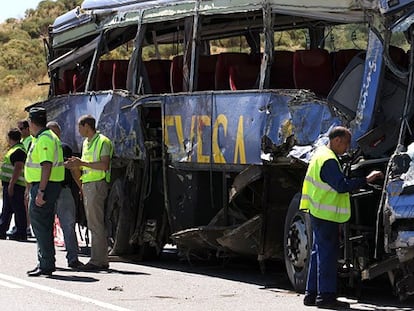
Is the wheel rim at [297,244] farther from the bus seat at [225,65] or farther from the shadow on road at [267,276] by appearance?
the bus seat at [225,65]

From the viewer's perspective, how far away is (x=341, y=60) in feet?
38.1

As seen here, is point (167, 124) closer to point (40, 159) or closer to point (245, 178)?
point (40, 159)

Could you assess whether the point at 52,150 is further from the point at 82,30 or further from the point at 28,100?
the point at 28,100

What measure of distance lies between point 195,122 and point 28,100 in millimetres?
41591

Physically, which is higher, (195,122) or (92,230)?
(195,122)

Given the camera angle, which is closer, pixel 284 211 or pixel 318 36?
pixel 284 211

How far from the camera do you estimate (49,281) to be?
1181 cm

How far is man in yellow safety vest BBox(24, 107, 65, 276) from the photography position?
40.3 feet

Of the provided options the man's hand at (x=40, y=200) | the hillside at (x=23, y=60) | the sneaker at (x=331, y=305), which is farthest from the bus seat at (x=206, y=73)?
the hillside at (x=23, y=60)

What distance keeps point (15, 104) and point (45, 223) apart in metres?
40.0

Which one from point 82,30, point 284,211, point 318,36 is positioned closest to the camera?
point 284,211

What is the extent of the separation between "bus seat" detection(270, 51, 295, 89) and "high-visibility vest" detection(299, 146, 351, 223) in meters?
2.11

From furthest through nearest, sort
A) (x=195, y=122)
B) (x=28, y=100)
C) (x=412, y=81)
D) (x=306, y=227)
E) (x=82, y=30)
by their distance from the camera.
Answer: (x=28, y=100) → (x=82, y=30) → (x=195, y=122) → (x=306, y=227) → (x=412, y=81)

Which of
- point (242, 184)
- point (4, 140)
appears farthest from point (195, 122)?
point (4, 140)
